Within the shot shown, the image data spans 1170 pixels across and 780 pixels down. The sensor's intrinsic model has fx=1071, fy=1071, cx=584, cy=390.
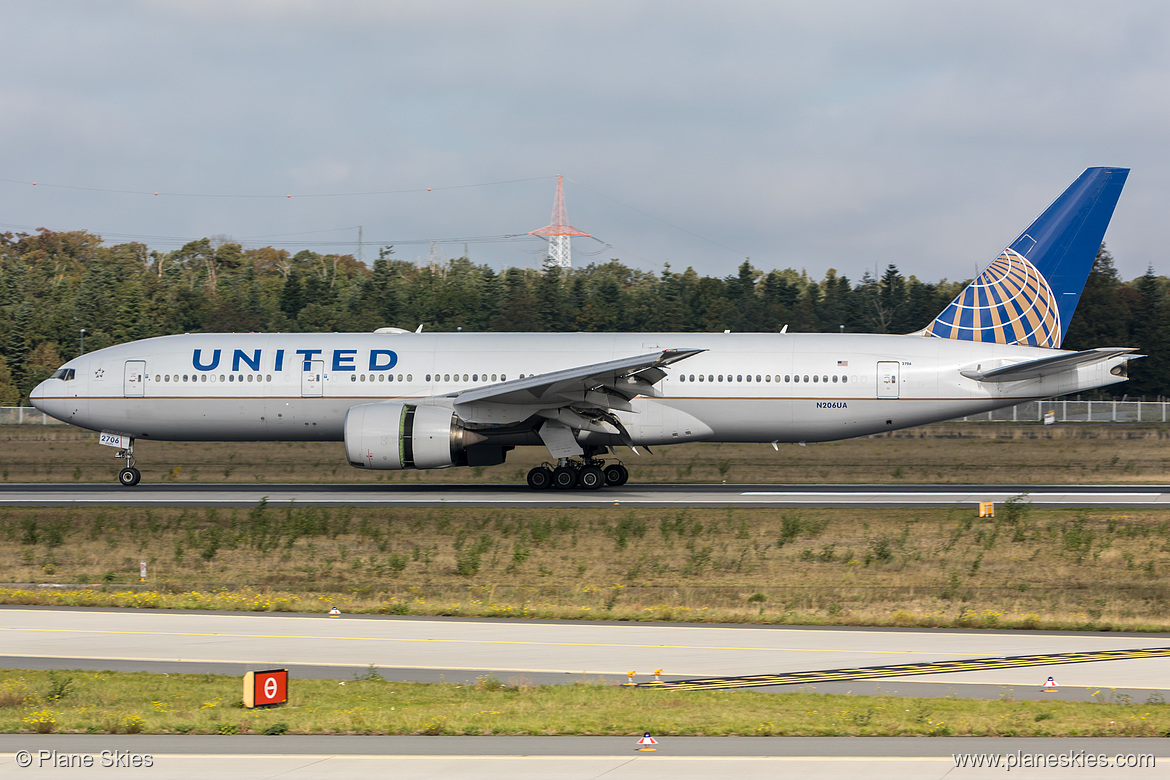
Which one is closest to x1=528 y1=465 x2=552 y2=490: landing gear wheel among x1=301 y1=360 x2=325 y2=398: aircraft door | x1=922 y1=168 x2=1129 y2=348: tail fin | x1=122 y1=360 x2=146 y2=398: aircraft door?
x1=301 y1=360 x2=325 y2=398: aircraft door

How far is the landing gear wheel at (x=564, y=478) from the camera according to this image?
28.0 metres

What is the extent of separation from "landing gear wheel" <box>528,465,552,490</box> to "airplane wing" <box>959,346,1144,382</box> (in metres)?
11.3

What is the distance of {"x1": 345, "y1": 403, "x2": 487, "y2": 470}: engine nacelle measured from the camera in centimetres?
2555

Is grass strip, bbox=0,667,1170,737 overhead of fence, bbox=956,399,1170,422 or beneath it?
beneath

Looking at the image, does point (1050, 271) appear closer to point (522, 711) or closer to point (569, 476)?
point (569, 476)

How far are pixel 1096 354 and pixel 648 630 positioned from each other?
59.2 feet

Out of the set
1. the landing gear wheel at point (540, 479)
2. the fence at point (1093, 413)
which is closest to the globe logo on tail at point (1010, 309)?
the landing gear wheel at point (540, 479)

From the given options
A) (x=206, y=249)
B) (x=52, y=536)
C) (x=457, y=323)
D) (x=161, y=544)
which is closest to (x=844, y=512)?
(x=161, y=544)

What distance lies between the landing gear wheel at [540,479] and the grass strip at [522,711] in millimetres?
17088

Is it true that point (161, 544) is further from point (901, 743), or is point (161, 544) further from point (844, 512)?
point (901, 743)

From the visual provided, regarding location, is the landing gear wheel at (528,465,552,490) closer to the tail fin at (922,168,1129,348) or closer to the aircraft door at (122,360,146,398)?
the aircraft door at (122,360,146,398)

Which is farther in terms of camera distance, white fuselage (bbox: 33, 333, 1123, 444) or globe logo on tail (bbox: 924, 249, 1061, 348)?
globe logo on tail (bbox: 924, 249, 1061, 348)

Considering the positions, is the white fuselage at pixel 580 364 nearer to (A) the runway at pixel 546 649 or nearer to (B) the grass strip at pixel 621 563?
(B) the grass strip at pixel 621 563

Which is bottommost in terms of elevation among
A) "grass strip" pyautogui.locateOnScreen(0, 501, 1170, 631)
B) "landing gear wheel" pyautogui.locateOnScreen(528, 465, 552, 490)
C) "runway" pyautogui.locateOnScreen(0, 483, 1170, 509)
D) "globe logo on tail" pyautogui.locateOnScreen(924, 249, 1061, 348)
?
"grass strip" pyautogui.locateOnScreen(0, 501, 1170, 631)
